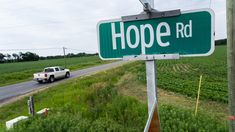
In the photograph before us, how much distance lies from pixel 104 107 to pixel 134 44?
19.9 feet

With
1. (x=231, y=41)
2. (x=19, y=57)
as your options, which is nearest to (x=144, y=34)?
(x=231, y=41)

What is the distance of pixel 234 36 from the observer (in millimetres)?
1874

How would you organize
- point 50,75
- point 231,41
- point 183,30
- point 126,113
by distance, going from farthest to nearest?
point 50,75, point 126,113, point 231,41, point 183,30

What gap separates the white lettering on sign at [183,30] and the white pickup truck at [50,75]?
70.5ft

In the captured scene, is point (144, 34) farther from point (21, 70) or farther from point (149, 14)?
Result: point (21, 70)

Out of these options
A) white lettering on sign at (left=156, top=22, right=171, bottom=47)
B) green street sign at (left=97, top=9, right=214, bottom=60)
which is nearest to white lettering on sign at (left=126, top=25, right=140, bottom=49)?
green street sign at (left=97, top=9, right=214, bottom=60)

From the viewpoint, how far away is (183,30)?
1.51 meters

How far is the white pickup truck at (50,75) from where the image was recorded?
21658 mm

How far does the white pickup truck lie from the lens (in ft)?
71.1

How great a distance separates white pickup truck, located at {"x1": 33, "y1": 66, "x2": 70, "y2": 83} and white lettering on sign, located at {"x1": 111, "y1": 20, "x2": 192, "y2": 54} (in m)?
21.2

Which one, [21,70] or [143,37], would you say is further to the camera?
[21,70]

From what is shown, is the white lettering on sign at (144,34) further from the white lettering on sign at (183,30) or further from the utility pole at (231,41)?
the utility pole at (231,41)

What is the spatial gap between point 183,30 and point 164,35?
5.4 inches

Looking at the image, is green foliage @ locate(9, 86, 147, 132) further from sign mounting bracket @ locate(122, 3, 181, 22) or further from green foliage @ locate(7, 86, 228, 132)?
sign mounting bracket @ locate(122, 3, 181, 22)
